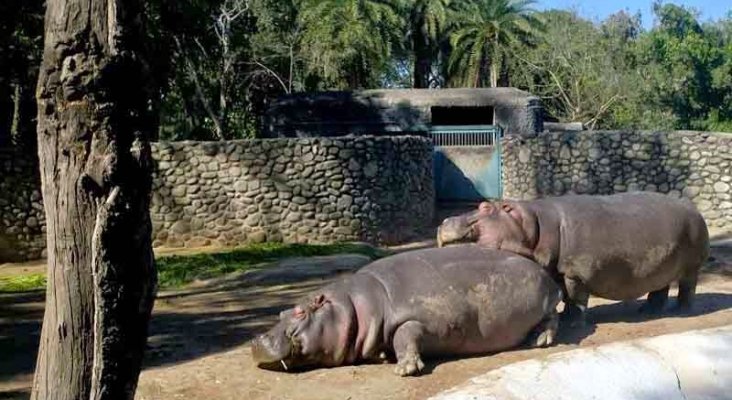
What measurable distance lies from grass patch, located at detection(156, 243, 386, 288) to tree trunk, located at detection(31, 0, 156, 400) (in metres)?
8.47

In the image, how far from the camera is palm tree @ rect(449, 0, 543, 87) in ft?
110

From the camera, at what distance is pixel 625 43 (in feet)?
112

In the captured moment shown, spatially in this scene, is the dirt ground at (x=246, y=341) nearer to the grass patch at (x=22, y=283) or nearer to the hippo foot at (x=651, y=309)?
the hippo foot at (x=651, y=309)

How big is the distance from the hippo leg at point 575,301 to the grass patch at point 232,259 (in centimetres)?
575

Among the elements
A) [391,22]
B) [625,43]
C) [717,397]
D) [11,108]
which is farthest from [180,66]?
[625,43]

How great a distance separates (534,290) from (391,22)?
25.9 meters

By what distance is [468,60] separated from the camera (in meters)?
33.9

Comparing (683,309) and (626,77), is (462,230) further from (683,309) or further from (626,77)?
(626,77)

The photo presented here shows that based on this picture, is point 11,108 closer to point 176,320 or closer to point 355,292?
point 176,320

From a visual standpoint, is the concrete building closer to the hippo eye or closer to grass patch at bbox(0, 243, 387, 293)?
grass patch at bbox(0, 243, 387, 293)

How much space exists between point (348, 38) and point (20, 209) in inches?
653

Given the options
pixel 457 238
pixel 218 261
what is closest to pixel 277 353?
pixel 457 238

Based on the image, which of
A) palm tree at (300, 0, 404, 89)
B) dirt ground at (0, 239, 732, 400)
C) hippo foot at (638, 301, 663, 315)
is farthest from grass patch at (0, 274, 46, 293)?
palm tree at (300, 0, 404, 89)

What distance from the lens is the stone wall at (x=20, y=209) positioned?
1517 centimetres
